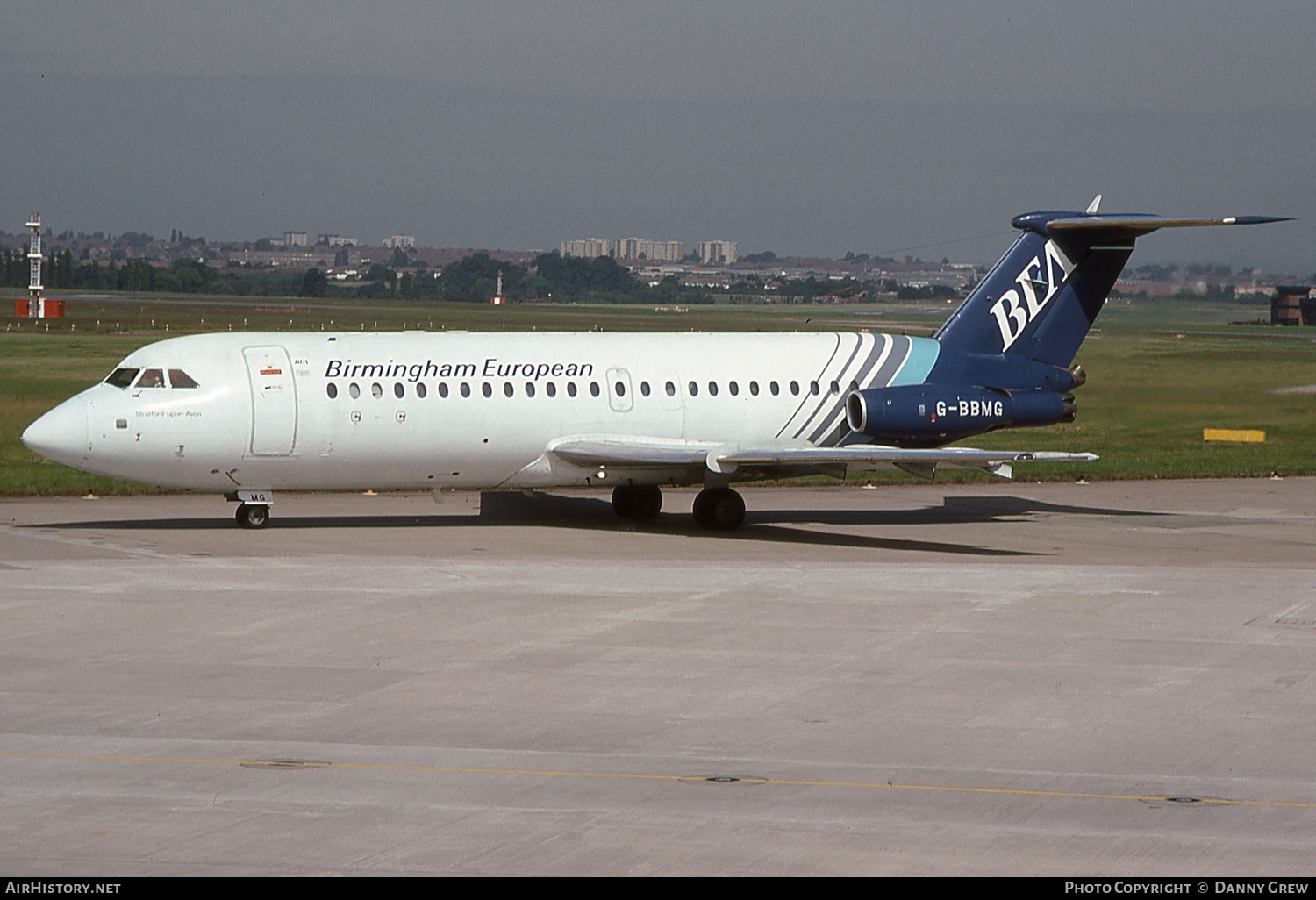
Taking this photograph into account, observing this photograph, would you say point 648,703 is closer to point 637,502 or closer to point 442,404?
point 442,404

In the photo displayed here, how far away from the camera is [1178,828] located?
39.4ft

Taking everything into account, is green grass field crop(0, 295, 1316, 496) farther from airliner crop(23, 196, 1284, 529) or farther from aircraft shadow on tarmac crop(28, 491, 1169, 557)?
airliner crop(23, 196, 1284, 529)

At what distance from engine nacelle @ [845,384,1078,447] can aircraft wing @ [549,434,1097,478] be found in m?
0.53

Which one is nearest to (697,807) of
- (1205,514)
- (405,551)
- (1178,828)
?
(1178,828)

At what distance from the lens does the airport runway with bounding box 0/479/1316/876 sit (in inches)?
458

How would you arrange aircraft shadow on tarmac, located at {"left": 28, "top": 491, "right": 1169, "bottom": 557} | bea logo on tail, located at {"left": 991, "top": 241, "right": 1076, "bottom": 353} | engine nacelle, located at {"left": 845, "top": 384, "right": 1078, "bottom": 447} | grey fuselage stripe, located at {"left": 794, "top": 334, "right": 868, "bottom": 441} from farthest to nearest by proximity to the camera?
bea logo on tail, located at {"left": 991, "top": 241, "right": 1076, "bottom": 353} < grey fuselage stripe, located at {"left": 794, "top": 334, "right": 868, "bottom": 441} < engine nacelle, located at {"left": 845, "top": 384, "right": 1078, "bottom": 447} < aircraft shadow on tarmac, located at {"left": 28, "top": 491, "right": 1169, "bottom": 557}

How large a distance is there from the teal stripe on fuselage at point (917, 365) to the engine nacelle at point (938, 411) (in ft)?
1.04

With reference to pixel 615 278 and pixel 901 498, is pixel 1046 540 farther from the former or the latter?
pixel 615 278

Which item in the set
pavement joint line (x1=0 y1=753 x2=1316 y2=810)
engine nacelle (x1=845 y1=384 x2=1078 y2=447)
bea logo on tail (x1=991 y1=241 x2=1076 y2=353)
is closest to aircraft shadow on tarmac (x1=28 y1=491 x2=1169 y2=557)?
engine nacelle (x1=845 y1=384 x2=1078 y2=447)

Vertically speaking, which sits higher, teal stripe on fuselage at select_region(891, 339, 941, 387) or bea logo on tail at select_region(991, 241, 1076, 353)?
bea logo on tail at select_region(991, 241, 1076, 353)

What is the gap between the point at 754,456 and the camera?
28.3 meters

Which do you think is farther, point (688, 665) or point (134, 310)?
point (134, 310)

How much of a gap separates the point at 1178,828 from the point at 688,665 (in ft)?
22.3

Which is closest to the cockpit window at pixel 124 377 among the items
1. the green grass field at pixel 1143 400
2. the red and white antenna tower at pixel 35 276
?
the green grass field at pixel 1143 400
